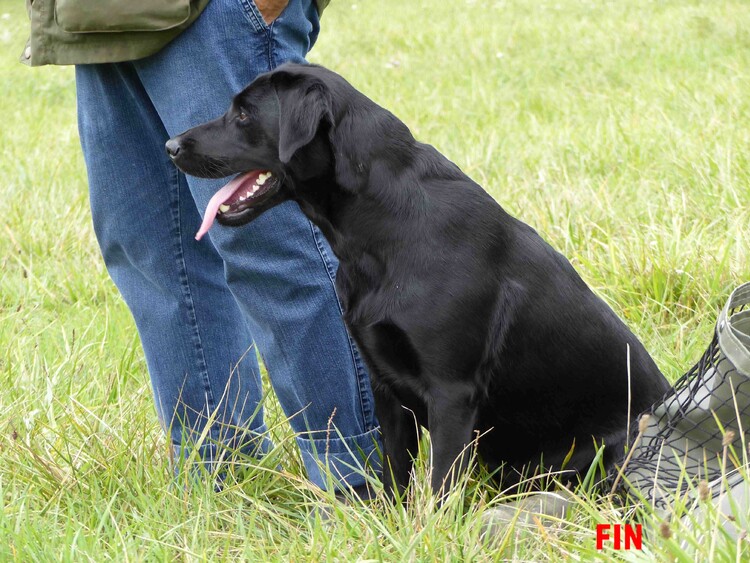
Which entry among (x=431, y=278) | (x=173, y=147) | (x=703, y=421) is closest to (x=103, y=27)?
(x=173, y=147)

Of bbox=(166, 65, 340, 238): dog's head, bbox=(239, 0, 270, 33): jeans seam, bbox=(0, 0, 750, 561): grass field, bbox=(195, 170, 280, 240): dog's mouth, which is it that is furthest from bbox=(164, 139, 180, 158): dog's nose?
bbox=(0, 0, 750, 561): grass field

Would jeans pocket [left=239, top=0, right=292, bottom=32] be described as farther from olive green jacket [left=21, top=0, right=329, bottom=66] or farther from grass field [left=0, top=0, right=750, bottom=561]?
grass field [left=0, top=0, right=750, bottom=561]

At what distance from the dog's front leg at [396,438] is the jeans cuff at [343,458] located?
0.21ft

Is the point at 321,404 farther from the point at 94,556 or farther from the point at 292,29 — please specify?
the point at 292,29

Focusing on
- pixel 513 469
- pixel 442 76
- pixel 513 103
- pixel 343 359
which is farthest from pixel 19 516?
pixel 442 76

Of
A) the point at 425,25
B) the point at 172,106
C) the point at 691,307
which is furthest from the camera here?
the point at 425,25

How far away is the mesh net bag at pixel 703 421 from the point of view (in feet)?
6.52

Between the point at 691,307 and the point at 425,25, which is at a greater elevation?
the point at 425,25

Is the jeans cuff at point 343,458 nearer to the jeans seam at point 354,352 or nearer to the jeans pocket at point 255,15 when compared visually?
the jeans seam at point 354,352

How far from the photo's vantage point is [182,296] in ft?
8.01

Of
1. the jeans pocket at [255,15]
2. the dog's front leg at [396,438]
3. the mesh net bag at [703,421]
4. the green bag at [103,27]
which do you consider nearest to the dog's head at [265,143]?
the jeans pocket at [255,15]

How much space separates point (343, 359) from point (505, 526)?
0.63 meters

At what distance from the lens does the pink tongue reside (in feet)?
7.00

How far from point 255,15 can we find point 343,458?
107 centimetres
